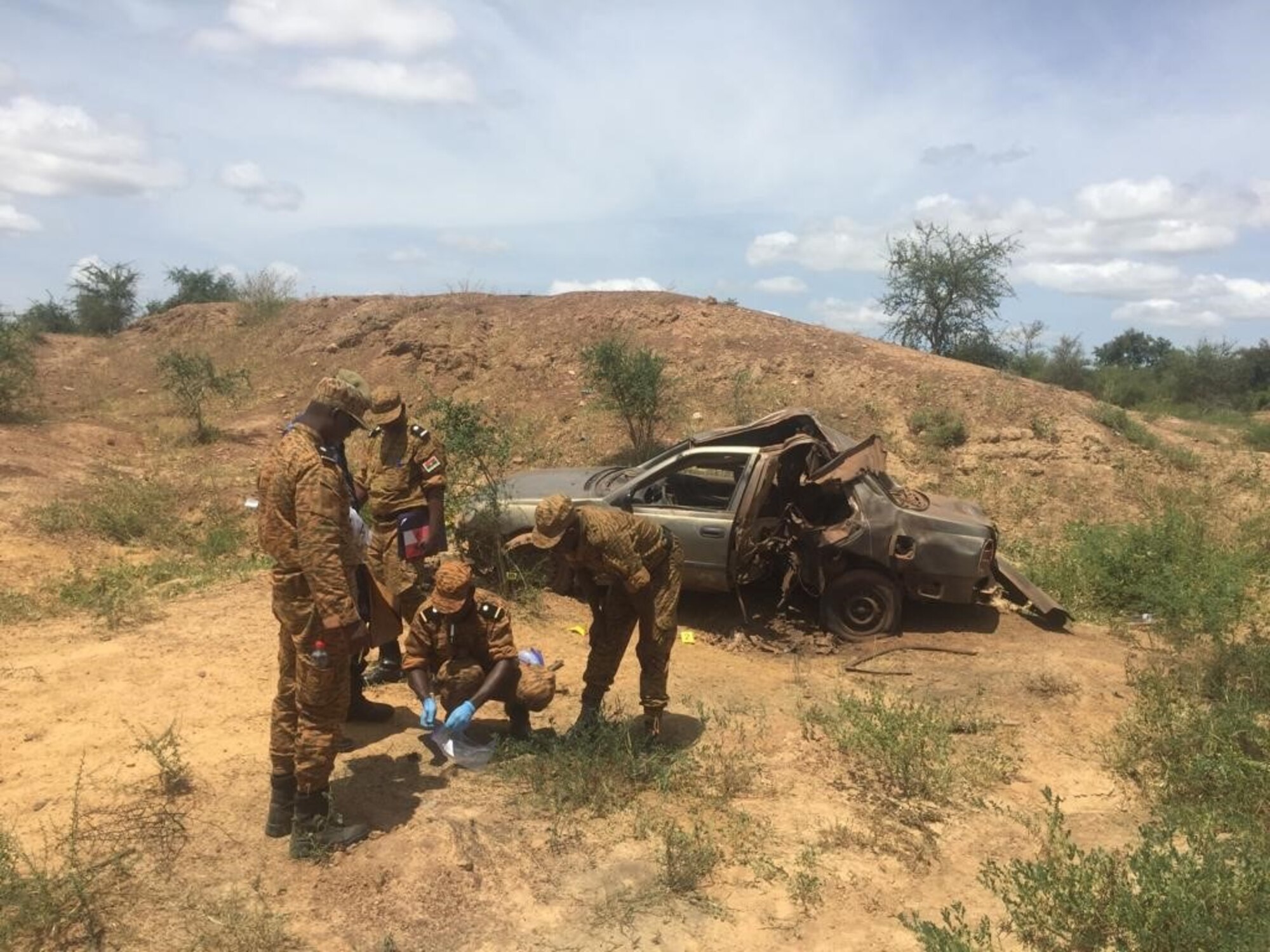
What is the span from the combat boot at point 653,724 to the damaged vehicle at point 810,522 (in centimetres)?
196

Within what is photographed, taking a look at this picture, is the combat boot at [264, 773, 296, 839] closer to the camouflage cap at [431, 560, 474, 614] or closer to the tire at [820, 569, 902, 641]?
the camouflage cap at [431, 560, 474, 614]

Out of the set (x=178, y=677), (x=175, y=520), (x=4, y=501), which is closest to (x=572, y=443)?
(x=175, y=520)

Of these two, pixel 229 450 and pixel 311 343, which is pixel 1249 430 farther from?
pixel 311 343

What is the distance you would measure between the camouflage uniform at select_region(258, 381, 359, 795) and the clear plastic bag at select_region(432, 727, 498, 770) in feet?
2.35

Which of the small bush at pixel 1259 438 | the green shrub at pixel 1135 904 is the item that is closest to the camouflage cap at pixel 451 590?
the green shrub at pixel 1135 904

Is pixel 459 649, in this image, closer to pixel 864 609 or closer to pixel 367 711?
pixel 367 711

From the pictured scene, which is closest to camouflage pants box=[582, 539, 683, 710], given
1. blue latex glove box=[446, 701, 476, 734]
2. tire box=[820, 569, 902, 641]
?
blue latex glove box=[446, 701, 476, 734]

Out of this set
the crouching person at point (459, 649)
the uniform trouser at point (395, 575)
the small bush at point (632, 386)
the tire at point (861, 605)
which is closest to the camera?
the crouching person at point (459, 649)

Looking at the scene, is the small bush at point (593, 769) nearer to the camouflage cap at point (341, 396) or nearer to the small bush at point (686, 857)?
the small bush at point (686, 857)

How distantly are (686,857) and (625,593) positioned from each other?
52.7 inches

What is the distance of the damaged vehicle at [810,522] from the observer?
6.39 meters

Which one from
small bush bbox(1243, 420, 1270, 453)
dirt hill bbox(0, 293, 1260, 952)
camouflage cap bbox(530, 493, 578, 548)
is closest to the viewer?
dirt hill bbox(0, 293, 1260, 952)

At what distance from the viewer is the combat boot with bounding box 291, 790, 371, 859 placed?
3.46 metres

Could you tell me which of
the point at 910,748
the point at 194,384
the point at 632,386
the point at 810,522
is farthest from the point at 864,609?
the point at 194,384
